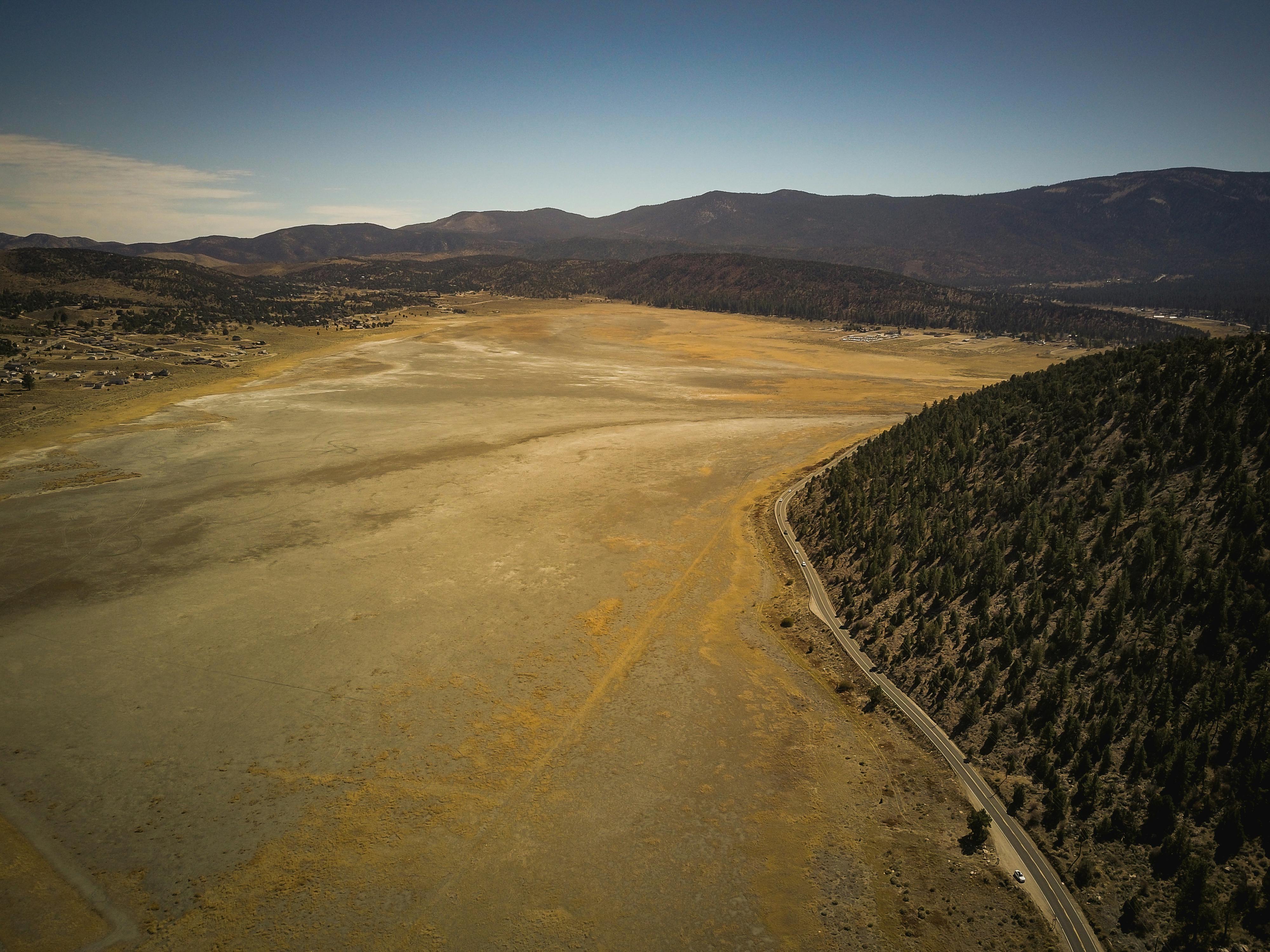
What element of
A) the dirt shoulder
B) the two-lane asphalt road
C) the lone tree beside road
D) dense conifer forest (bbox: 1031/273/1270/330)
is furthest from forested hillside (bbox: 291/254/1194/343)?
the lone tree beside road

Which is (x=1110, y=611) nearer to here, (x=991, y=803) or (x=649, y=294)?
(x=991, y=803)

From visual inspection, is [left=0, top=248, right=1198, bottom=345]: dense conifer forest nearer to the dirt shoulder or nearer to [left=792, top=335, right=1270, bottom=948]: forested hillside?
[left=792, top=335, right=1270, bottom=948]: forested hillside

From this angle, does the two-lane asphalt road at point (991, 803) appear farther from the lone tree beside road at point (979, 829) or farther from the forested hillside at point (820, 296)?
the forested hillside at point (820, 296)

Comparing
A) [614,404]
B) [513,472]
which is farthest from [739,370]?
[513,472]

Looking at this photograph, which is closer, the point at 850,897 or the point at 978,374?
the point at 850,897

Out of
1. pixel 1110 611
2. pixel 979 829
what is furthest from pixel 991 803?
pixel 1110 611

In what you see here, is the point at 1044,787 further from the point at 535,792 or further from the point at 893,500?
the point at 893,500
